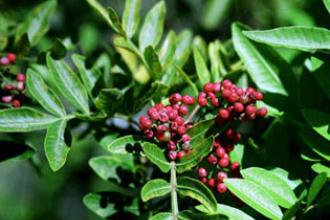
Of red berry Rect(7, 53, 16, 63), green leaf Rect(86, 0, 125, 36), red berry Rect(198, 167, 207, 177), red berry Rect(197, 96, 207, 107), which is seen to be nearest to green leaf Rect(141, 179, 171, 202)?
red berry Rect(198, 167, 207, 177)

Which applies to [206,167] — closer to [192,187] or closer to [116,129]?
[192,187]

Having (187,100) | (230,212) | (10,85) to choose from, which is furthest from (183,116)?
(10,85)

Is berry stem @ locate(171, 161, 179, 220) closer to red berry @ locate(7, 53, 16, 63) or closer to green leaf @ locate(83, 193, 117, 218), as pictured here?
green leaf @ locate(83, 193, 117, 218)

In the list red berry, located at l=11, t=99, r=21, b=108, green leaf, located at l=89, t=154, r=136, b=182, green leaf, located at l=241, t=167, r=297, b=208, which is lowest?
green leaf, located at l=89, t=154, r=136, b=182

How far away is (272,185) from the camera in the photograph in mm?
1244

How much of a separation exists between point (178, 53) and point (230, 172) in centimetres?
53

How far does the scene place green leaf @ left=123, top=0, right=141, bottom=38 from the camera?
61.4 inches

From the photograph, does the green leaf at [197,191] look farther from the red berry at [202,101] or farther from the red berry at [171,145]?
the red berry at [202,101]

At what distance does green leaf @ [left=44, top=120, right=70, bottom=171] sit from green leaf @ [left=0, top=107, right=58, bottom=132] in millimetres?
31

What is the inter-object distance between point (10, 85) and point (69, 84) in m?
0.16

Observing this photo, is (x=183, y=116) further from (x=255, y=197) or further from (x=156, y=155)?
(x=255, y=197)

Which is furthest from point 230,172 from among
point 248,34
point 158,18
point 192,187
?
point 158,18

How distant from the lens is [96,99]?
4.81 feet

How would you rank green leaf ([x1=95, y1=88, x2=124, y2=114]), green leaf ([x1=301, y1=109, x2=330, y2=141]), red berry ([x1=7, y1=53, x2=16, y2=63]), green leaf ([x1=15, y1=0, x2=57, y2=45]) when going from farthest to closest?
green leaf ([x1=15, y1=0, x2=57, y2=45]), red berry ([x1=7, y1=53, x2=16, y2=63]), green leaf ([x1=95, y1=88, x2=124, y2=114]), green leaf ([x1=301, y1=109, x2=330, y2=141])
